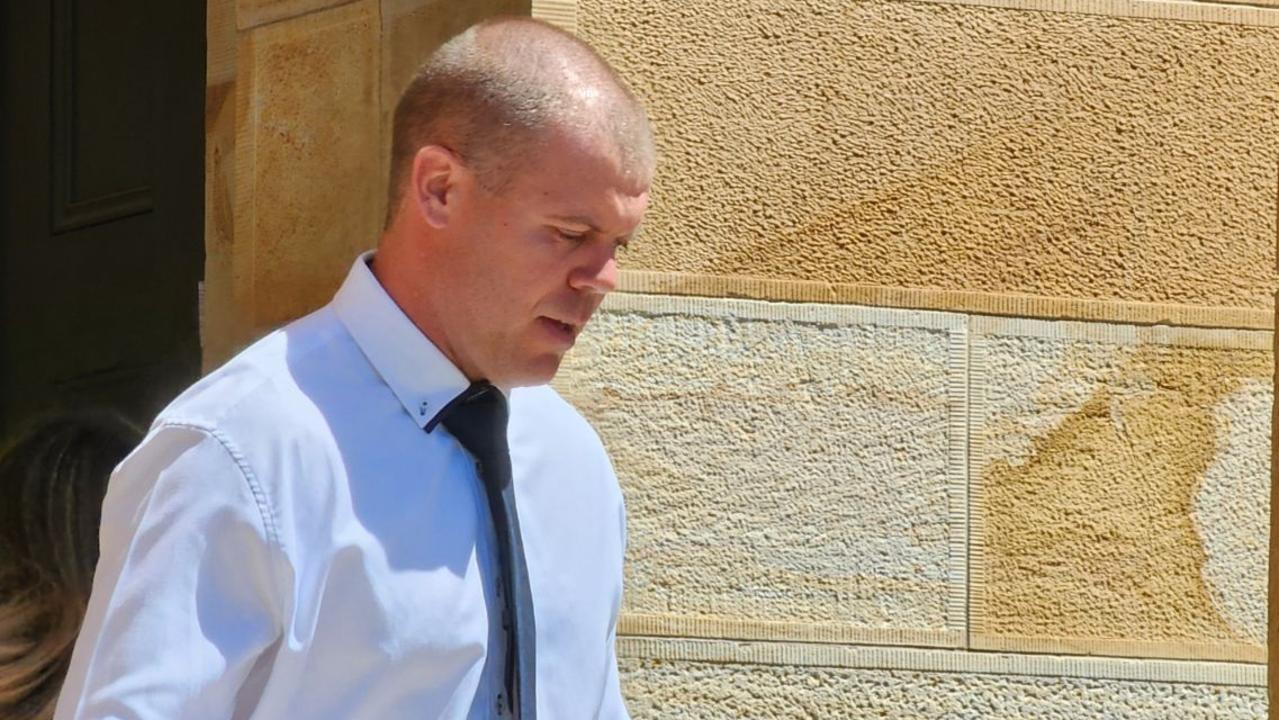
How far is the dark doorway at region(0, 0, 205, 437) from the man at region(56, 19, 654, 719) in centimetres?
205

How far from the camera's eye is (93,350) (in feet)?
14.9

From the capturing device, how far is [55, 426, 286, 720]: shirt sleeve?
204 cm

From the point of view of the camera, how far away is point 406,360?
2303mm

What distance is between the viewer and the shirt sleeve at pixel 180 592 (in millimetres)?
2039

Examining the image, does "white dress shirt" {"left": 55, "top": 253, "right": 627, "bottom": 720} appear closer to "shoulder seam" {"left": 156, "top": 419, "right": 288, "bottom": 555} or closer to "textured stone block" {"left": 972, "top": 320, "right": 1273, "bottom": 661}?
"shoulder seam" {"left": 156, "top": 419, "right": 288, "bottom": 555}

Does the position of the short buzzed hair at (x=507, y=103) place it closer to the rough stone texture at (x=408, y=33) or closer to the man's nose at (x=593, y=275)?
the man's nose at (x=593, y=275)

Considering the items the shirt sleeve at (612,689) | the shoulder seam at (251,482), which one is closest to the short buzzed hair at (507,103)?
the shoulder seam at (251,482)

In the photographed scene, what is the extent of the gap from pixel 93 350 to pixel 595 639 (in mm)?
2359

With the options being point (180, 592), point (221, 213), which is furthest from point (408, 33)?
point (180, 592)

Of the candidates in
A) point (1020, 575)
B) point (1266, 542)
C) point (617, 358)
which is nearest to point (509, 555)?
point (617, 358)

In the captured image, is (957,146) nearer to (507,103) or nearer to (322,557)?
(507,103)

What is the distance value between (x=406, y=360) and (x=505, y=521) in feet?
0.62

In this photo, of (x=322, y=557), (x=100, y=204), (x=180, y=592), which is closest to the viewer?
(x=180, y=592)

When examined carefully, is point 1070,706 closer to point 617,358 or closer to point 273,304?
point 617,358
